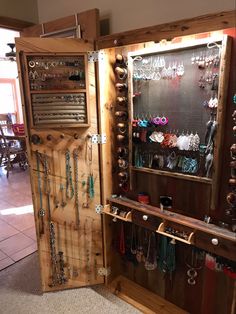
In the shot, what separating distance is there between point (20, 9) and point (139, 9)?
115 centimetres

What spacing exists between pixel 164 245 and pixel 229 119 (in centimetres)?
111

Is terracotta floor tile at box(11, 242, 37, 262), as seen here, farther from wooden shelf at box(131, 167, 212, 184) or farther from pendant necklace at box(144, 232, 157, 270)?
wooden shelf at box(131, 167, 212, 184)

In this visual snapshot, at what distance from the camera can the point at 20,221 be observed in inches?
145

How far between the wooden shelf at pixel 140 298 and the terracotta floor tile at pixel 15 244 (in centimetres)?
129

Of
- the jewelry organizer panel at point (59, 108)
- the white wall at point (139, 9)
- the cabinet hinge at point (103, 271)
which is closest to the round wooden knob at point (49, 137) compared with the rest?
the jewelry organizer panel at point (59, 108)

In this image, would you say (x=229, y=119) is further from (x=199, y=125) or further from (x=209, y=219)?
(x=209, y=219)

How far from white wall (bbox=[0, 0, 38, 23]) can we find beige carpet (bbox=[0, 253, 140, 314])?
245cm

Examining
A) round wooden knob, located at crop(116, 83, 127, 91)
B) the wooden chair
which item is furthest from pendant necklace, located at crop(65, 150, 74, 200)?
the wooden chair

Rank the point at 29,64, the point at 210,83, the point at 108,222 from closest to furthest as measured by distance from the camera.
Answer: the point at 210,83
the point at 29,64
the point at 108,222

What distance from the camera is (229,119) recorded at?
153cm

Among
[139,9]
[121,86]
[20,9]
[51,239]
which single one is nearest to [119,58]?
[121,86]

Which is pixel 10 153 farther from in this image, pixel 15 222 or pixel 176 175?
pixel 176 175

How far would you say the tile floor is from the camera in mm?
2955

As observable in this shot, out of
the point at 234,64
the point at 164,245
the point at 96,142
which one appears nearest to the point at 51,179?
the point at 96,142
